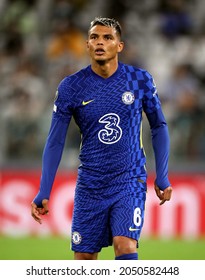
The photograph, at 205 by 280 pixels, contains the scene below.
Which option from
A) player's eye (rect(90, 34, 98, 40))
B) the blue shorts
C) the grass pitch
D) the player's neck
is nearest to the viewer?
the blue shorts

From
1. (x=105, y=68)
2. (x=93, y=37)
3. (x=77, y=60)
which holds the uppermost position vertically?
(x=77, y=60)

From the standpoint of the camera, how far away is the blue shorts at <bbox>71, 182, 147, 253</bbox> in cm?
717

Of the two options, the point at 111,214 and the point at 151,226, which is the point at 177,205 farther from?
the point at 111,214

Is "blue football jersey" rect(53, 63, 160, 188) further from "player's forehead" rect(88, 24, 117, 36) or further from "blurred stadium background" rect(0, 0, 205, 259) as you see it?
"blurred stadium background" rect(0, 0, 205, 259)

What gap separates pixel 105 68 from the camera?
7.39 meters

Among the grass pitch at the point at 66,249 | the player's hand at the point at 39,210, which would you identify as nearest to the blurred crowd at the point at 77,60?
the grass pitch at the point at 66,249

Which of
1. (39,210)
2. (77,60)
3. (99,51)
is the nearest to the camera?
(99,51)

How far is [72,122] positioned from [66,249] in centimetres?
209

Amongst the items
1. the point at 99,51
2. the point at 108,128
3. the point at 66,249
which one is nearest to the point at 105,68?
the point at 99,51

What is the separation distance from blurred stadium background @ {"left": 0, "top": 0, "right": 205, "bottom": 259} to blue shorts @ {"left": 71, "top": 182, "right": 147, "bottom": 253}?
15.8 feet

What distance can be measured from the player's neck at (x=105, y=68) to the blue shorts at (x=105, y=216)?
92cm

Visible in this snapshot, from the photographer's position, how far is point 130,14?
1595 centimetres

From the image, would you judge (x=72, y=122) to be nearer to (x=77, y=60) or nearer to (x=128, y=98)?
(x=77, y=60)

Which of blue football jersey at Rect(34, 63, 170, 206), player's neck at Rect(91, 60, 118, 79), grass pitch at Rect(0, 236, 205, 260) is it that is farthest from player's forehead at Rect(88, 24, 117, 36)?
grass pitch at Rect(0, 236, 205, 260)
